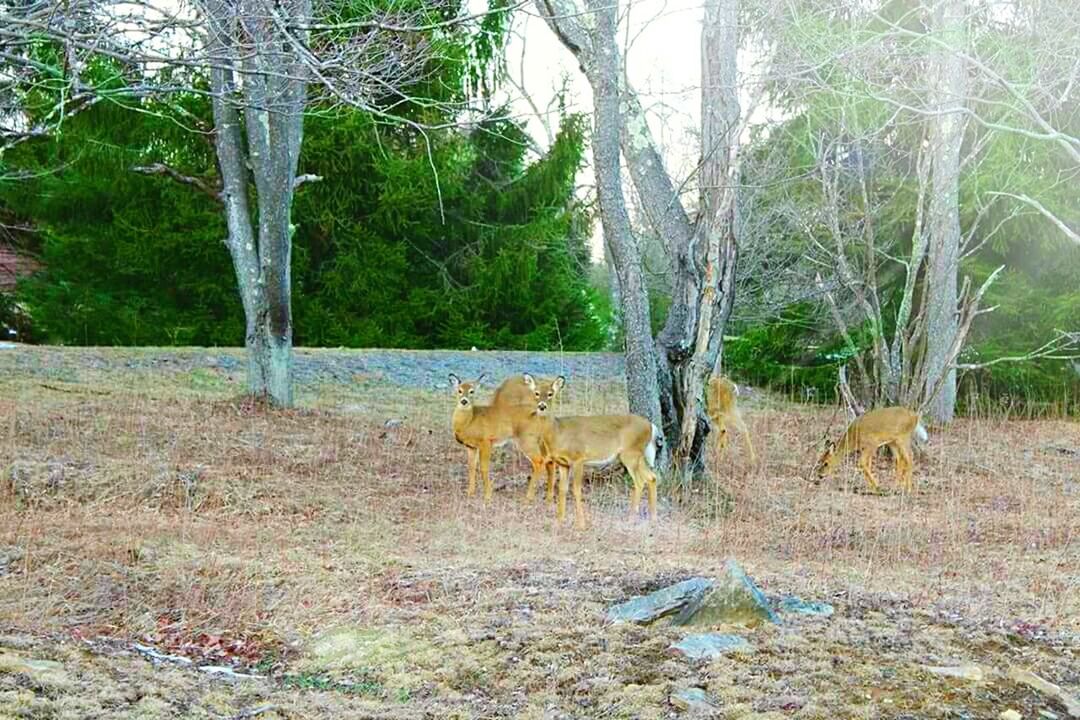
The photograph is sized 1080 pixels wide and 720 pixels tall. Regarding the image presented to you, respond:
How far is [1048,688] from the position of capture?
4.45m

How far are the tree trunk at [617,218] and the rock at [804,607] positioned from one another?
333cm

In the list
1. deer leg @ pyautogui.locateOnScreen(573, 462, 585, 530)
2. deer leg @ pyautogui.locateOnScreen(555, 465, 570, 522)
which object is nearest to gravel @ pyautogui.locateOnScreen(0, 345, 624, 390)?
deer leg @ pyautogui.locateOnScreen(555, 465, 570, 522)

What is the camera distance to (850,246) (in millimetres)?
16359

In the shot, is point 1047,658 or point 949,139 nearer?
point 1047,658

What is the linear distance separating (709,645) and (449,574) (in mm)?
1821

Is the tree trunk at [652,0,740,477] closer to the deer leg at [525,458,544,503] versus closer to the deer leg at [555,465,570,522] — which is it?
the deer leg at [525,458,544,503]

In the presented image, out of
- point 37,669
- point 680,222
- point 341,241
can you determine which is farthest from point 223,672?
point 341,241

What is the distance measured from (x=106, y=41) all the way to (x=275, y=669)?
288 centimetres

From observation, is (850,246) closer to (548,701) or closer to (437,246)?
(437,246)

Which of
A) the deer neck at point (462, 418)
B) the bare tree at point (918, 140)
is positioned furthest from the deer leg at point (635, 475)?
the bare tree at point (918, 140)

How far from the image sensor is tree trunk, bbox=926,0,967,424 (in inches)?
448

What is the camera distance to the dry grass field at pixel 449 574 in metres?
4.36

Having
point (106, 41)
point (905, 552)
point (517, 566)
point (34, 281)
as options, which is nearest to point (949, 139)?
point (905, 552)

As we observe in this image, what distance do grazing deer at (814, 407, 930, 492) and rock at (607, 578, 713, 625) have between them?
4.75 meters
